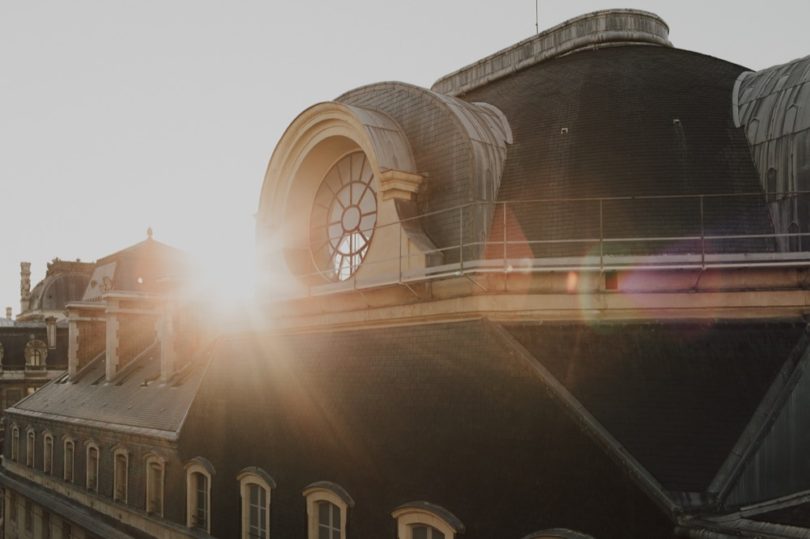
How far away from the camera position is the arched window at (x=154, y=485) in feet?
90.6

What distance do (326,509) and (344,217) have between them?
7.81 m

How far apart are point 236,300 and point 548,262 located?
12.2 metres

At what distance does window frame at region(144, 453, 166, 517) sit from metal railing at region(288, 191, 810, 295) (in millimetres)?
13604

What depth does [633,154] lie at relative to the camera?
677 inches

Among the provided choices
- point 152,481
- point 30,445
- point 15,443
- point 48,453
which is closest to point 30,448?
point 30,445

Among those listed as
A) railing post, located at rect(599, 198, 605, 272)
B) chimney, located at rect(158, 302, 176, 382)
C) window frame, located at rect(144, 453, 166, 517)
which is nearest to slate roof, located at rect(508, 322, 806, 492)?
railing post, located at rect(599, 198, 605, 272)

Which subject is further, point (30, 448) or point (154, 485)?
point (30, 448)

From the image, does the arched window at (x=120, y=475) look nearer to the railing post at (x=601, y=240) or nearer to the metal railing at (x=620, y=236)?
the metal railing at (x=620, y=236)

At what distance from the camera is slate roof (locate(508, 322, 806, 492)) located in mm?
13562

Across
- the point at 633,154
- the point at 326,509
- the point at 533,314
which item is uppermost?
the point at 633,154

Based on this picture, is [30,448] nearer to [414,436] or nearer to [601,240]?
[414,436]

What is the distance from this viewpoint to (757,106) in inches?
696

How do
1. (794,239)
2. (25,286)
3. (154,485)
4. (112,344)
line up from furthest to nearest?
1. (25,286)
2. (112,344)
3. (154,485)
4. (794,239)

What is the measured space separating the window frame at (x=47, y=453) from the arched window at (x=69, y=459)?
2.46m
